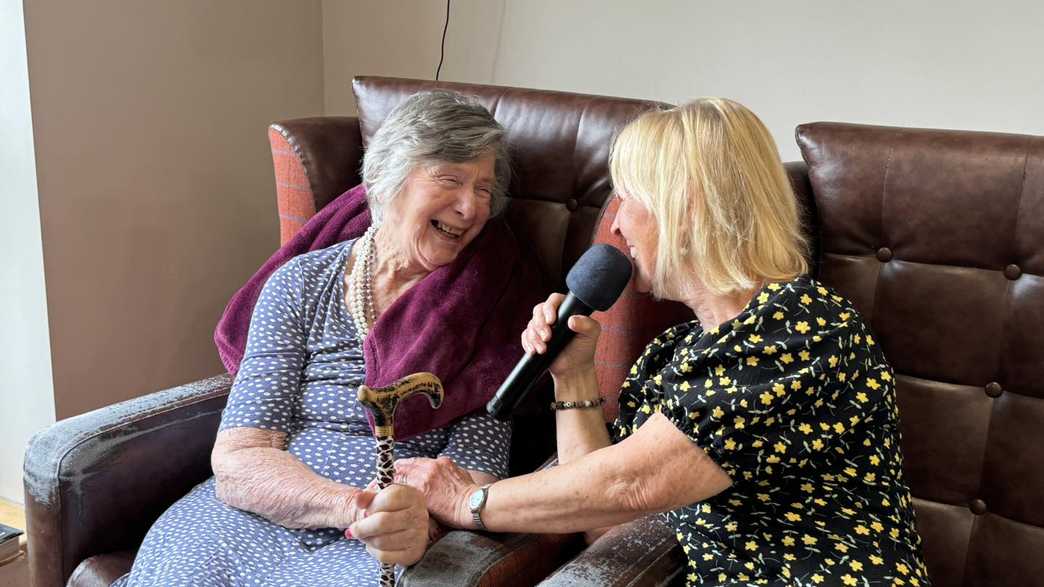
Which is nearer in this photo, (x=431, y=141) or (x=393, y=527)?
(x=393, y=527)

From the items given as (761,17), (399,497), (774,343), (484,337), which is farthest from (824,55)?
(399,497)

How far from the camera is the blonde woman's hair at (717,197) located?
131cm

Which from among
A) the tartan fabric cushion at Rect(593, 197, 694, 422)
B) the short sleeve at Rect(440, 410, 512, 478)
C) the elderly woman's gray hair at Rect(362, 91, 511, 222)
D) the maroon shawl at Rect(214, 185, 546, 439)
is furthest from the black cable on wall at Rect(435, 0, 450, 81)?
the short sleeve at Rect(440, 410, 512, 478)

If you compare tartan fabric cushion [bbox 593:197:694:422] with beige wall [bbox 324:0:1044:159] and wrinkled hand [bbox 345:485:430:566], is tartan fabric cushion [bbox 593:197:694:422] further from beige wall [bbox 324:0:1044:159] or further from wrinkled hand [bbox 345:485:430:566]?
beige wall [bbox 324:0:1044:159]

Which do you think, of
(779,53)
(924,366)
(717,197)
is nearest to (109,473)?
(717,197)

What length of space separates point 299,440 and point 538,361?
0.51 m

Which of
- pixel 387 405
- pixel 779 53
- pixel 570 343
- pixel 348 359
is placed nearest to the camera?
pixel 387 405

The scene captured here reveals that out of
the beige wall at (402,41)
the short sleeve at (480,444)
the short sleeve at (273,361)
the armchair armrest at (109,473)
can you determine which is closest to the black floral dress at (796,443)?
the short sleeve at (480,444)

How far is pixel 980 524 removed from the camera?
166cm

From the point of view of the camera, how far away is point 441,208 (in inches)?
69.1

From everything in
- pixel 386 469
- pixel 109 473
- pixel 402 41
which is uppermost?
pixel 402 41

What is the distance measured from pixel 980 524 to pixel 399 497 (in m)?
0.97

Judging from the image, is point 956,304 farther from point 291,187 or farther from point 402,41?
point 402,41

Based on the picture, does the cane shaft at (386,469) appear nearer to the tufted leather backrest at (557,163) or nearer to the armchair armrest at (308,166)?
the tufted leather backrest at (557,163)
